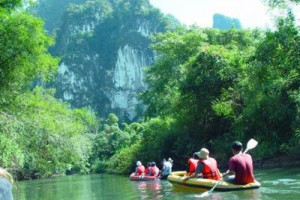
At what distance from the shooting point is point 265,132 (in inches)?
698

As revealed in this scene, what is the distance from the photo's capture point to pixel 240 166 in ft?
28.5

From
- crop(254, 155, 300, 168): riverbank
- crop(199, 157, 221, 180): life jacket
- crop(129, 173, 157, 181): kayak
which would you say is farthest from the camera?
crop(129, 173, 157, 181): kayak

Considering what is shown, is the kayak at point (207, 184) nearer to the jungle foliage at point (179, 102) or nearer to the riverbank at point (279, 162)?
the jungle foliage at point (179, 102)

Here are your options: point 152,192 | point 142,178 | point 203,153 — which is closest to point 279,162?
point 142,178

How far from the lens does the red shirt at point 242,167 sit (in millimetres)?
8625

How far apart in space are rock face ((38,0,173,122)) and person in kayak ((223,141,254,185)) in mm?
80910

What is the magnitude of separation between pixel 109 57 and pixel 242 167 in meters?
94.5

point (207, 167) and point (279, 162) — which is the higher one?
point (207, 167)

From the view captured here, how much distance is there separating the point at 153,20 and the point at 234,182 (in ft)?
300

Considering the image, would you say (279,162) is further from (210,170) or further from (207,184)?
(207,184)

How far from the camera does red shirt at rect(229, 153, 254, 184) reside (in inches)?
340

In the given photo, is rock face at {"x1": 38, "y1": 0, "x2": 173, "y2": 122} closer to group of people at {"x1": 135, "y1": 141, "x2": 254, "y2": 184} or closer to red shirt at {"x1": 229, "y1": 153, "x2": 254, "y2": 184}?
group of people at {"x1": 135, "y1": 141, "x2": 254, "y2": 184}

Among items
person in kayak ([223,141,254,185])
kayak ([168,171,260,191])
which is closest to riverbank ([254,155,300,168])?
kayak ([168,171,260,191])

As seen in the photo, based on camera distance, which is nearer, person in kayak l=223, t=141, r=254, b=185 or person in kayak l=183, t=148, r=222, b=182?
person in kayak l=223, t=141, r=254, b=185
